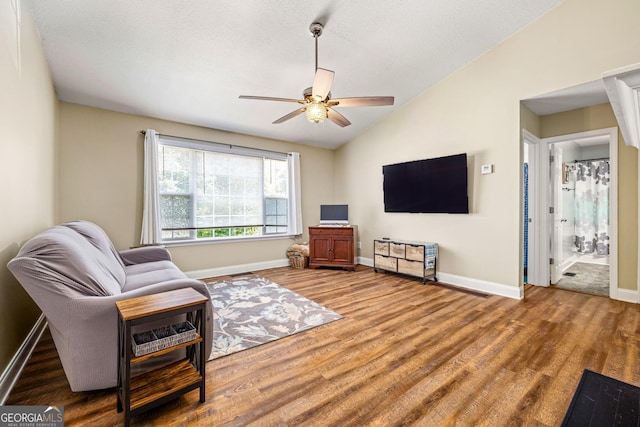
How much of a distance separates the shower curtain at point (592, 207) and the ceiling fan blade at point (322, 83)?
228 inches

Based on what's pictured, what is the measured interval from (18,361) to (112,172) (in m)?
2.54

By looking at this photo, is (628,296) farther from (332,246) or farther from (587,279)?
(332,246)

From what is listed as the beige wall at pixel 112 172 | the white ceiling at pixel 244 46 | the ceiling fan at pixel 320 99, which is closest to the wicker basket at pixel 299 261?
the beige wall at pixel 112 172

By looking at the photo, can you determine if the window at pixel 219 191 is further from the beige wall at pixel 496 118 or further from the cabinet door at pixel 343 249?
the beige wall at pixel 496 118

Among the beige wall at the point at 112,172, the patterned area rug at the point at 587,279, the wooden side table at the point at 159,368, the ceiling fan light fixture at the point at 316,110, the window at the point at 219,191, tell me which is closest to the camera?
the wooden side table at the point at 159,368

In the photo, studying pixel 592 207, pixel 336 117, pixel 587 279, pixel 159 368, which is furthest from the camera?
pixel 592 207

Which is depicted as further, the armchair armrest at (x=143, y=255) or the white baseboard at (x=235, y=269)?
the white baseboard at (x=235, y=269)

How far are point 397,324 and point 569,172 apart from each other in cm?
468

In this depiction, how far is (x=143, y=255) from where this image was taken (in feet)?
10.4

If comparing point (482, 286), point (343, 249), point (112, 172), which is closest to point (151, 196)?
point (112, 172)

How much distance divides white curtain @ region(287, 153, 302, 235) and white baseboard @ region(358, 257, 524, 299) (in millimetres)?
2632

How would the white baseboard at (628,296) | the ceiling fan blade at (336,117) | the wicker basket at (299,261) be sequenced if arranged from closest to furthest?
the ceiling fan blade at (336,117), the white baseboard at (628,296), the wicker basket at (299,261)

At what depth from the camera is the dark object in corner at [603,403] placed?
139cm

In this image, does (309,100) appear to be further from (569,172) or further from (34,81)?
(569,172)
